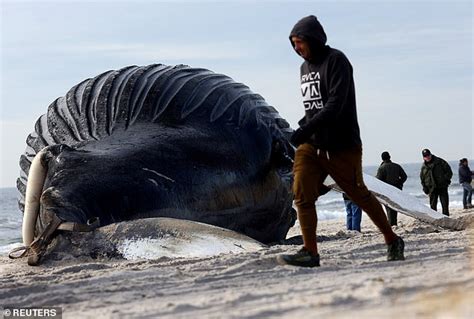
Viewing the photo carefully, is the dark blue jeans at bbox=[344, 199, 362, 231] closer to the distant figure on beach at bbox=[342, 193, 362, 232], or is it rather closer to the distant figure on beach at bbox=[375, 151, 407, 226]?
the distant figure on beach at bbox=[342, 193, 362, 232]

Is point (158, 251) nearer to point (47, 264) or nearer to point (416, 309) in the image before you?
point (47, 264)

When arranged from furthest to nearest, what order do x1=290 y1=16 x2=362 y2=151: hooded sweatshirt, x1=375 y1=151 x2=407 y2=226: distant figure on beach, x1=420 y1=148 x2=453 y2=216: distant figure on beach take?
1. x1=420 y1=148 x2=453 y2=216: distant figure on beach
2. x1=375 y1=151 x2=407 y2=226: distant figure on beach
3. x1=290 y1=16 x2=362 y2=151: hooded sweatshirt

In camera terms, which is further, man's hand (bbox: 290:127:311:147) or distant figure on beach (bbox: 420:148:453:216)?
distant figure on beach (bbox: 420:148:453:216)

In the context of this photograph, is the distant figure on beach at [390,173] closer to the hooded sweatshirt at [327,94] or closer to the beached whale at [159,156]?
the beached whale at [159,156]

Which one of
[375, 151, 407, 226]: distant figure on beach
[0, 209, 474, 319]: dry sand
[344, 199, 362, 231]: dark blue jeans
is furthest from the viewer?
[375, 151, 407, 226]: distant figure on beach

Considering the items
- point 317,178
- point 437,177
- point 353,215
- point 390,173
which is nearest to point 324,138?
point 317,178

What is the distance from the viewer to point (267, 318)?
3.68 meters

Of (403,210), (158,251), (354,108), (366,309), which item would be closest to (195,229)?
(158,251)

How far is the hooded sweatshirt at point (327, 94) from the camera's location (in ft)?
19.1

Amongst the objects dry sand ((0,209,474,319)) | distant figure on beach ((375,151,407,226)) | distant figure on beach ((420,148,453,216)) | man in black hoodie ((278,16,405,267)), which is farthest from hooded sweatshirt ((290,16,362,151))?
distant figure on beach ((420,148,453,216))

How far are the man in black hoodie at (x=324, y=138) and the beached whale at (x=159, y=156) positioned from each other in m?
2.33

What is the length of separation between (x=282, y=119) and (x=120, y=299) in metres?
6.03

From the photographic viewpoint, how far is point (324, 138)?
586 centimetres

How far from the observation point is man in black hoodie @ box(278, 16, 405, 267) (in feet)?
19.1
